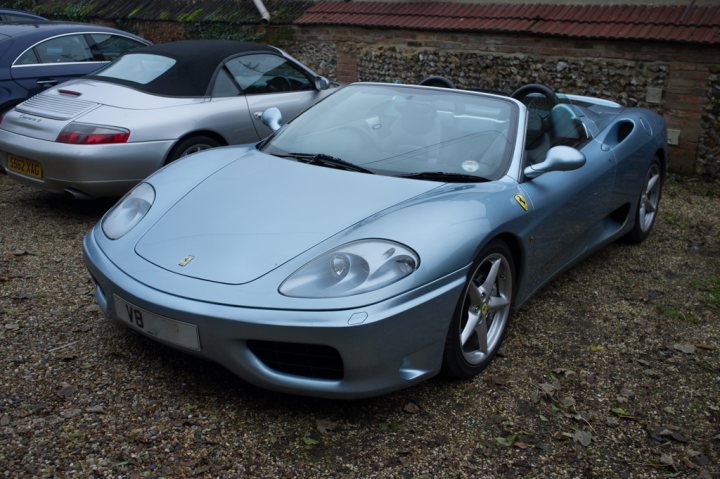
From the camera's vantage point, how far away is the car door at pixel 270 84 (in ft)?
20.6

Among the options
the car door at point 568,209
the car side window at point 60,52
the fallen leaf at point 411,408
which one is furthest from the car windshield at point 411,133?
the car side window at point 60,52

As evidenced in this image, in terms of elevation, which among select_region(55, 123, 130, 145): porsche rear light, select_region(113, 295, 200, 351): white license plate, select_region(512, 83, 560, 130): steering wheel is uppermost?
select_region(512, 83, 560, 130): steering wheel

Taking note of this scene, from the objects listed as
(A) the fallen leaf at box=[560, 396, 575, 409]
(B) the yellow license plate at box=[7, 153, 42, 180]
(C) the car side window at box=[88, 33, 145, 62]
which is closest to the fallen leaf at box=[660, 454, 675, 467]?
(A) the fallen leaf at box=[560, 396, 575, 409]

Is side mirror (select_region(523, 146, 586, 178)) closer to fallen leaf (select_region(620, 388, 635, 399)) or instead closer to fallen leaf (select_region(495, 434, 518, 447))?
fallen leaf (select_region(620, 388, 635, 399))

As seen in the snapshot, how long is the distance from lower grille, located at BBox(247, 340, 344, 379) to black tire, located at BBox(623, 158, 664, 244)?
3207 millimetres

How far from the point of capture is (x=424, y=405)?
10.4 ft

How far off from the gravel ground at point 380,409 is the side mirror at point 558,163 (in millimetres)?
887

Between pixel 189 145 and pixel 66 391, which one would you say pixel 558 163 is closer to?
pixel 66 391

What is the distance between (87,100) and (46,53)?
1.80 m

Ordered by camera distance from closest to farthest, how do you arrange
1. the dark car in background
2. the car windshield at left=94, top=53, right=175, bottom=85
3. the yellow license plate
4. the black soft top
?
the yellow license plate, the black soft top, the car windshield at left=94, top=53, right=175, bottom=85, the dark car in background

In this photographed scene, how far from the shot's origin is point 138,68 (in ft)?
20.3

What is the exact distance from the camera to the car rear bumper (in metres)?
5.25

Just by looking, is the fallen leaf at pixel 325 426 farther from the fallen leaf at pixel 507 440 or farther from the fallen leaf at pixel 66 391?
the fallen leaf at pixel 66 391

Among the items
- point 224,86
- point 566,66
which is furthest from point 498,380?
point 566,66
